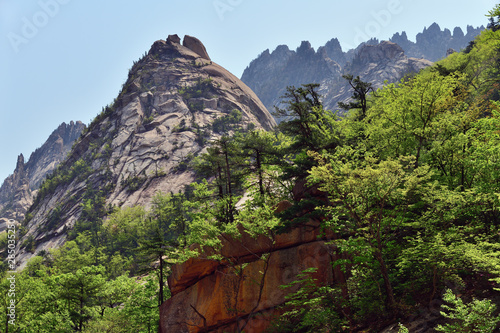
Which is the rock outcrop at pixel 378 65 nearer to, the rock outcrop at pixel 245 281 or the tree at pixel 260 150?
the tree at pixel 260 150

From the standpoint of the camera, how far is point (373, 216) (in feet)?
→ 47.0

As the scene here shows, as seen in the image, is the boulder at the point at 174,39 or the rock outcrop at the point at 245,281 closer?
the rock outcrop at the point at 245,281

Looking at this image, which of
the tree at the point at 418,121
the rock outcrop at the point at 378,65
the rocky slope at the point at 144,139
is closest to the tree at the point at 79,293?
the tree at the point at 418,121

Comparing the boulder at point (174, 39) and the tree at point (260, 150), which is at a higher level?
the boulder at point (174, 39)

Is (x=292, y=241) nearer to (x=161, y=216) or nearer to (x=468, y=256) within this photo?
(x=468, y=256)

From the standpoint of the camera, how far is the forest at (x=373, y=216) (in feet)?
37.7

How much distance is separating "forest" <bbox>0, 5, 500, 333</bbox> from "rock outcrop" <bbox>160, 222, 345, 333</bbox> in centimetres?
136

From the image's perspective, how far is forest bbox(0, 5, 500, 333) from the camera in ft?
37.7

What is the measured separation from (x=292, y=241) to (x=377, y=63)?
179872 millimetres

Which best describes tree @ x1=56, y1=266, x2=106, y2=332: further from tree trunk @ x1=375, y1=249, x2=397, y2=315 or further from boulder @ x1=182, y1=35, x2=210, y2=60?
boulder @ x1=182, y1=35, x2=210, y2=60

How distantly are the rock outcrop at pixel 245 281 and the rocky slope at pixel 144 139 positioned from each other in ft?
179

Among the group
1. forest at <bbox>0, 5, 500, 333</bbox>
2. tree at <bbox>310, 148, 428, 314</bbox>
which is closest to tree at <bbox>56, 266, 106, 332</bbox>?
forest at <bbox>0, 5, 500, 333</bbox>

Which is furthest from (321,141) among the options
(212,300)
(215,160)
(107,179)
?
(107,179)

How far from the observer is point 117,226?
62656 millimetres
